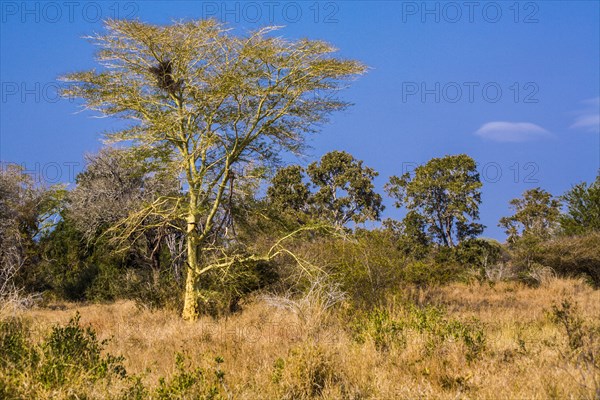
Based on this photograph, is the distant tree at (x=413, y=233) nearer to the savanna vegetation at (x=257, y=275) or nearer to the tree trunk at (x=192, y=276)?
the savanna vegetation at (x=257, y=275)

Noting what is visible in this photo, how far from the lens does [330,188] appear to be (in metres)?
40.6

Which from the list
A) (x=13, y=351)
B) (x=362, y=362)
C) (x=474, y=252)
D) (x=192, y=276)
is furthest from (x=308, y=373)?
(x=474, y=252)

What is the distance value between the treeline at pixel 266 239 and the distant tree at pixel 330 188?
0.27 ft

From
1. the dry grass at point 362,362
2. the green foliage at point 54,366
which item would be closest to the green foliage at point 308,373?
the dry grass at point 362,362

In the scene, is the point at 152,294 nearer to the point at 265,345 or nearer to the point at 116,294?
the point at 116,294

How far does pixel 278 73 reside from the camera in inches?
646

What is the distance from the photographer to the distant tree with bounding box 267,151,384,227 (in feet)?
132

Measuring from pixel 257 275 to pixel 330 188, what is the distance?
22.9 m

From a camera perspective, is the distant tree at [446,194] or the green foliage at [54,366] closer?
the green foliage at [54,366]

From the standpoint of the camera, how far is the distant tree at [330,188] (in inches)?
1578

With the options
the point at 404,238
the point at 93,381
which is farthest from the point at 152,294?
the point at 404,238

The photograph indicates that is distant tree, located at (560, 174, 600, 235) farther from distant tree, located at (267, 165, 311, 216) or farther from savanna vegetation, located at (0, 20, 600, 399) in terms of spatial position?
distant tree, located at (267, 165, 311, 216)

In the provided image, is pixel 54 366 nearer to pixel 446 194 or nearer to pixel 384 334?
pixel 384 334

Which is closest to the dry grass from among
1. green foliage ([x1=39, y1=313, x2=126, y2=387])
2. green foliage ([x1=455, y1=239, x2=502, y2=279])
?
green foliage ([x1=39, y1=313, x2=126, y2=387])
